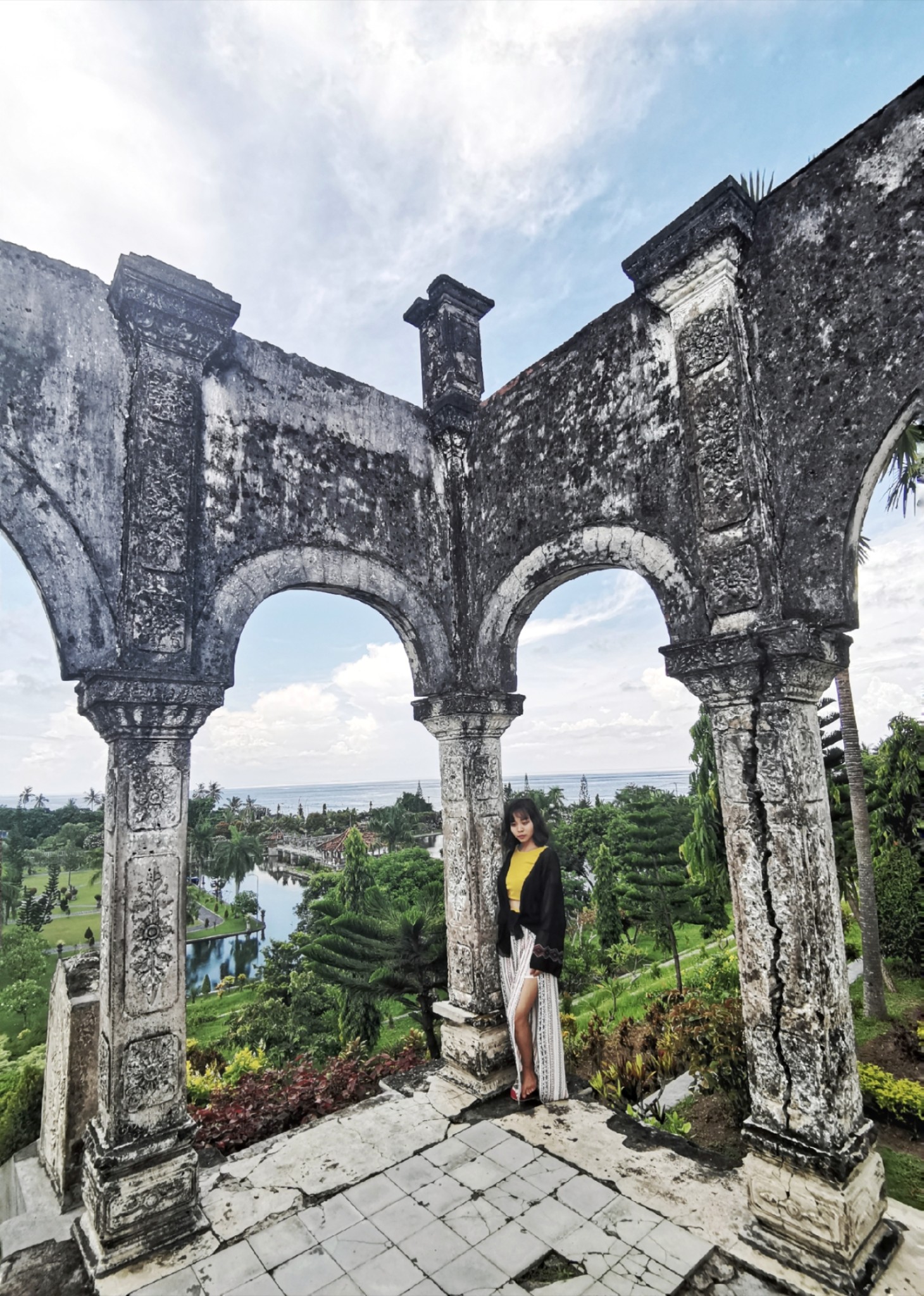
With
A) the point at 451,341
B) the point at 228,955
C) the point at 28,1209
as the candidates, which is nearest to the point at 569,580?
the point at 451,341

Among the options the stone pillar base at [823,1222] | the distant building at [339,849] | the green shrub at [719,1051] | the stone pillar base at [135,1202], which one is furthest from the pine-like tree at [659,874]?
the distant building at [339,849]

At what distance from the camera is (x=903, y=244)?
2.87 meters

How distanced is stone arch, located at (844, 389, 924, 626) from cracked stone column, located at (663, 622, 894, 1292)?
24cm

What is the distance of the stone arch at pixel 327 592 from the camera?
381 centimetres

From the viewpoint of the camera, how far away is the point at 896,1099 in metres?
5.27

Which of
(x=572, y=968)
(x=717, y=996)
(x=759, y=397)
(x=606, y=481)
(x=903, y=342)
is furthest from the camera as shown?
(x=572, y=968)

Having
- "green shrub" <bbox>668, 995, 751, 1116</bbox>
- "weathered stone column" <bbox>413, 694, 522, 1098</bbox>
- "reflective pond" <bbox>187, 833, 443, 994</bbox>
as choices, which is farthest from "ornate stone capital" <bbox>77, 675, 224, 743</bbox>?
"reflective pond" <bbox>187, 833, 443, 994</bbox>

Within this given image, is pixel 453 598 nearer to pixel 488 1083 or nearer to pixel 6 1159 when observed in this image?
pixel 488 1083

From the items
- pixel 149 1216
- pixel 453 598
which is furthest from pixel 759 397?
pixel 149 1216

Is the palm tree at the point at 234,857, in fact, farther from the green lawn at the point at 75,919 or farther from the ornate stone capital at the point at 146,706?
the ornate stone capital at the point at 146,706

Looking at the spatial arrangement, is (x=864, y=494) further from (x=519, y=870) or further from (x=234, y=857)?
(x=234, y=857)

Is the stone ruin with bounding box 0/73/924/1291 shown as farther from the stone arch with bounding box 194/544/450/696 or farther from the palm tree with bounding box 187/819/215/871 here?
the palm tree with bounding box 187/819/215/871

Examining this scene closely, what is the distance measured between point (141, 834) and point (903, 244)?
4666mm

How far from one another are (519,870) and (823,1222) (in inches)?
91.7
